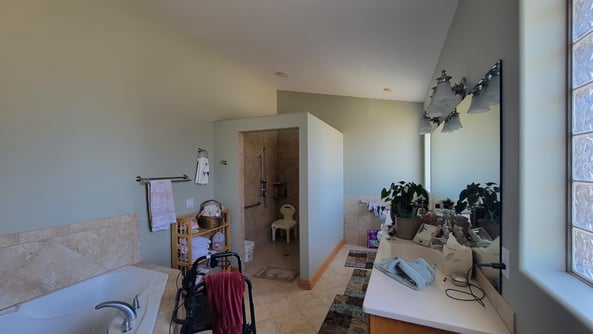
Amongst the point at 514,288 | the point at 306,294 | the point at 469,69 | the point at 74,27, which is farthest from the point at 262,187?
the point at 514,288

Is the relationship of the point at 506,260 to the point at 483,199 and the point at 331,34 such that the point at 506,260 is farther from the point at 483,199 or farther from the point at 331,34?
the point at 331,34

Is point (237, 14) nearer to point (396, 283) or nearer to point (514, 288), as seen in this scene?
point (396, 283)

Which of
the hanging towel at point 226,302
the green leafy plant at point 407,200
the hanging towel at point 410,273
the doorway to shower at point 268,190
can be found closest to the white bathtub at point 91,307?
the hanging towel at point 226,302

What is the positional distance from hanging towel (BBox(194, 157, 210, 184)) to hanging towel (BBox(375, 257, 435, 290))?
2494 millimetres

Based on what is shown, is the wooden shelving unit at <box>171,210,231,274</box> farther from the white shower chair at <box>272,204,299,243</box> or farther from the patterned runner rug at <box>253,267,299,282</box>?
the white shower chair at <box>272,204,299,243</box>

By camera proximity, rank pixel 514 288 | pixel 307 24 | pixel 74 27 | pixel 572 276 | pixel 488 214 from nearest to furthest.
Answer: pixel 572 276, pixel 514 288, pixel 488 214, pixel 74 27, pixel 307 24

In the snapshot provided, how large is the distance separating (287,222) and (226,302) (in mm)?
3673

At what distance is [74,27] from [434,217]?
3376 mm

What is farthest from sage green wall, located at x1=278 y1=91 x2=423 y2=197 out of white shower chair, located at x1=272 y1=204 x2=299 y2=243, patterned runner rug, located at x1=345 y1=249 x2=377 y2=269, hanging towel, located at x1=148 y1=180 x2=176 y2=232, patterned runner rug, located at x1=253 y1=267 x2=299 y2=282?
hanging towel, located at x1=148 y1=180 x2=176 y2=232

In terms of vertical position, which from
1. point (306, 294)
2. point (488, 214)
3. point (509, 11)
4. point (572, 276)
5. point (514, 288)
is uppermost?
point (509, 11)

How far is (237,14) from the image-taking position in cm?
254

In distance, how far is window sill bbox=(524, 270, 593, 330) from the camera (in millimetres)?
687

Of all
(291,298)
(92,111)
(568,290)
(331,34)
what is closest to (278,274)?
(291,298)

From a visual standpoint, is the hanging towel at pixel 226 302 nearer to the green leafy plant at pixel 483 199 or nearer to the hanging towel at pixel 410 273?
the hanging towel at pixel 410 273
